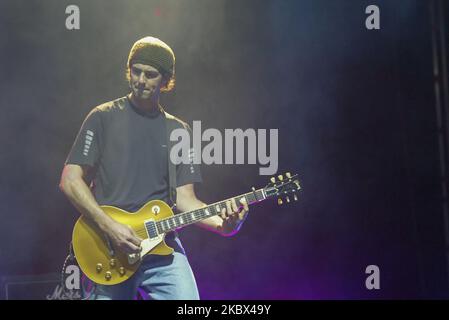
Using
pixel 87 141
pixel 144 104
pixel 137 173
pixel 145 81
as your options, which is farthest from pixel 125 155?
pixel 145 81

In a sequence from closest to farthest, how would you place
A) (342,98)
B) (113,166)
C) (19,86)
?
(113,166) < (19,86) < (342,98)

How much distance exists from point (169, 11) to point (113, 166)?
1.20 meters

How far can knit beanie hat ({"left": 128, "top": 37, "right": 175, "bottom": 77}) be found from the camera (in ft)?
12.2

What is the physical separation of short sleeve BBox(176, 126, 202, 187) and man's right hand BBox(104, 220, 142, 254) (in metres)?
0.51

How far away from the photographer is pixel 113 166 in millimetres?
3525

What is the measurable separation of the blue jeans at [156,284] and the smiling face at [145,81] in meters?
1.03

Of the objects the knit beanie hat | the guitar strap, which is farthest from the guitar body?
the knit beanie hat

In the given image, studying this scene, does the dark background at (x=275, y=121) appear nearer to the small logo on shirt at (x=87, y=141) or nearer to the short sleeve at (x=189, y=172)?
Answer: the short sleeve at (x=189, y=172)

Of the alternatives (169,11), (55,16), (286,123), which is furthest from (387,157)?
(55,16)

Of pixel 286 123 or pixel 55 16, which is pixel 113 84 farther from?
pixel 286 123

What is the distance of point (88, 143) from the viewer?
3.53m

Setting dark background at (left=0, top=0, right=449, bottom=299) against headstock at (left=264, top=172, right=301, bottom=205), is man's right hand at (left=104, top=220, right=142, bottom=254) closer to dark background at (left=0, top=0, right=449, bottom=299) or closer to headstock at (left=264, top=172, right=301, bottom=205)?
dark background at (left=0, top=0, right=449, bottom=299)

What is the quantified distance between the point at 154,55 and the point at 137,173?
790mm

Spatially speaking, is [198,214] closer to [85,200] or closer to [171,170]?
[171,170]
